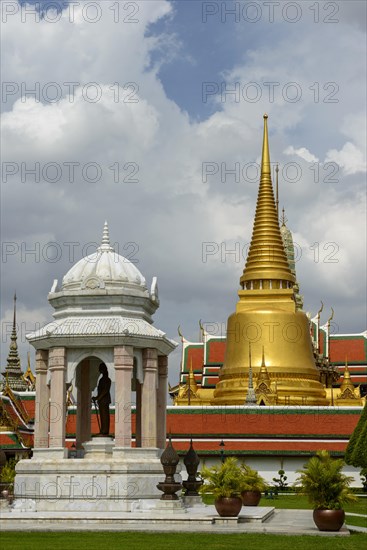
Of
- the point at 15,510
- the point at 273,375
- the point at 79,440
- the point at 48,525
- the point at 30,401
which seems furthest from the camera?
the point at 273,375

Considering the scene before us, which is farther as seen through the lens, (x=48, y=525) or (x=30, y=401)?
(x=30, y=401)

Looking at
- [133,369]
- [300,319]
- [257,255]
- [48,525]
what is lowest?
[48,525]

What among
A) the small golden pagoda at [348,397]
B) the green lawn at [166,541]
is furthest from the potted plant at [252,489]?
the small golden pagoda at [348,397]

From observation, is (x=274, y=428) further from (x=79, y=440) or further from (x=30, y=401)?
(x=79, y=440)

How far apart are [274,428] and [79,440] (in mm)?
21721

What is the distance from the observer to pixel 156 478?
79.7 ft

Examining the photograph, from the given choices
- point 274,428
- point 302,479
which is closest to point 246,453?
point 274,428

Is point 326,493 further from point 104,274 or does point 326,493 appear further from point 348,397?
point 348,397

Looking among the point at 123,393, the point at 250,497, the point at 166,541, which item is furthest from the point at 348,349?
the point at 166,541

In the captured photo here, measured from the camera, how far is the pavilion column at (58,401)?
81.4 feet

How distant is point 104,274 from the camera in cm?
2630

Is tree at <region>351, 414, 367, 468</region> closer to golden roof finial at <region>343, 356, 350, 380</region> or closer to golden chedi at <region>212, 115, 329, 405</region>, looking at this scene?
golden chedi at <region>212, 115, 329, 405</region>

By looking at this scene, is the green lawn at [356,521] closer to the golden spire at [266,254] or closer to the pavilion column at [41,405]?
the pavilion column at [41,405]

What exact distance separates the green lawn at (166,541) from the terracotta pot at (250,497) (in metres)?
8.47
